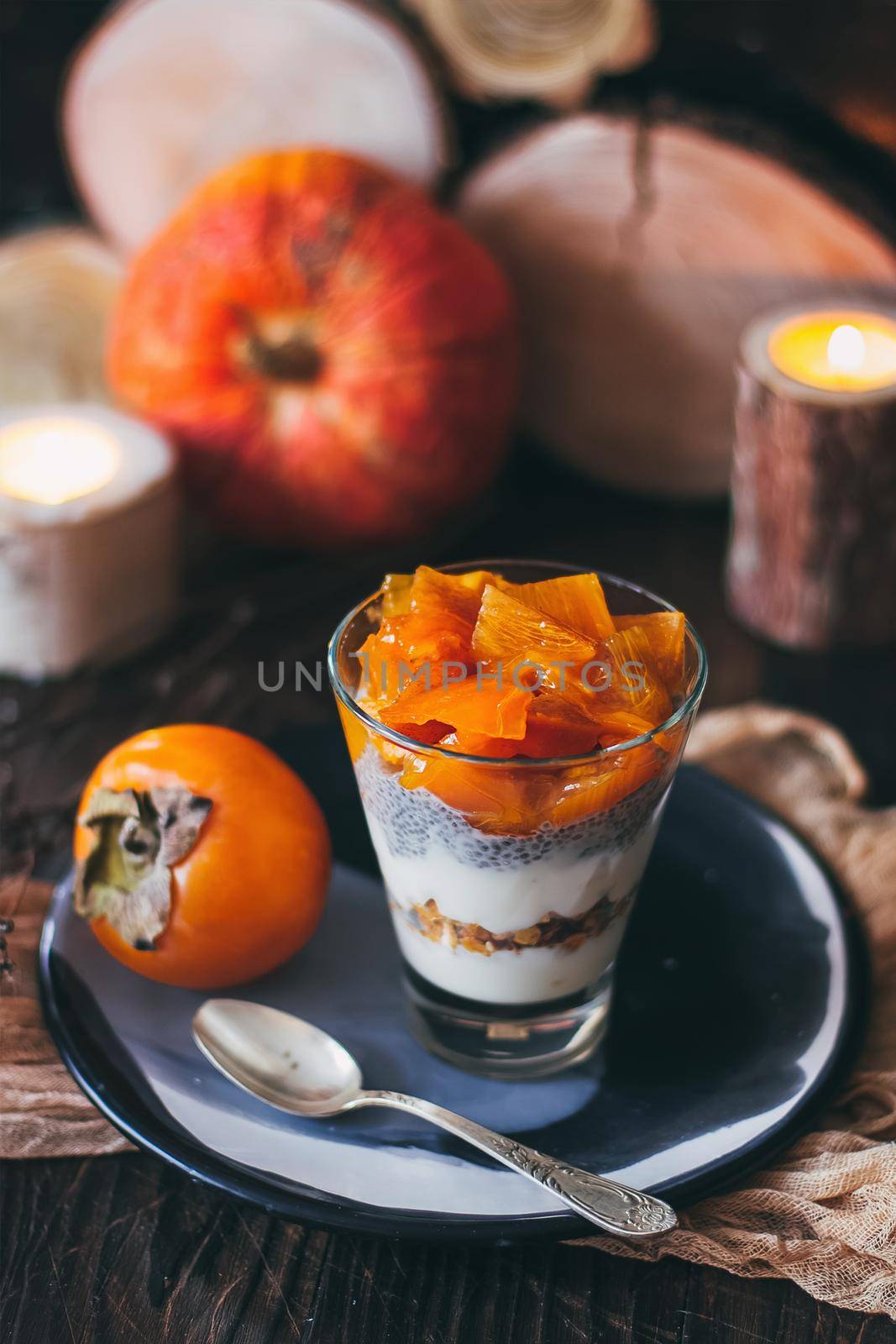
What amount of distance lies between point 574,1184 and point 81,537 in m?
0.79

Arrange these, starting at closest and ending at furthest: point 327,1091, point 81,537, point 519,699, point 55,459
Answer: point 519,699 → point 327,1091 → point 81,537 → point 55,459

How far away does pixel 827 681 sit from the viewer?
1289 mm

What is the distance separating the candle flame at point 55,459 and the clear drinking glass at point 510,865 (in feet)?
1.98

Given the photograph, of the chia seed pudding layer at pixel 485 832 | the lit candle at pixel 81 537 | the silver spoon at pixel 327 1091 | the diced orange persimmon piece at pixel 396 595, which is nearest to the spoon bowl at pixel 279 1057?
the silver spoon at pixel 327 1091

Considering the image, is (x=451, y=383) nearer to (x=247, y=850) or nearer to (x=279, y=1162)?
(x=247, y=850)

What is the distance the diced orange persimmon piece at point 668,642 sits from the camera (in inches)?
28.9

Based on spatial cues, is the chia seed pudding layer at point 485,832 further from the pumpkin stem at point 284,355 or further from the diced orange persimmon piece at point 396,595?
the pumpkin stem at point 284,355

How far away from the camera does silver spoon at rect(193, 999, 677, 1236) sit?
26.2 inches

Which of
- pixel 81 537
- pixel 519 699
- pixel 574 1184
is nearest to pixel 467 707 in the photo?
pixel 519 699

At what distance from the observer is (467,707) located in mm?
660

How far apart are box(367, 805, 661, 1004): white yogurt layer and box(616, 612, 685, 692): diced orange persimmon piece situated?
0.08 metres

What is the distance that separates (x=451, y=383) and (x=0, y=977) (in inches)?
31.1

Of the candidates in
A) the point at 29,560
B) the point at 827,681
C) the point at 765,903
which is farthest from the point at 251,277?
the point at 765,903

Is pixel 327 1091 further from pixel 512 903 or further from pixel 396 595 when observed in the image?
pixel 396 595
